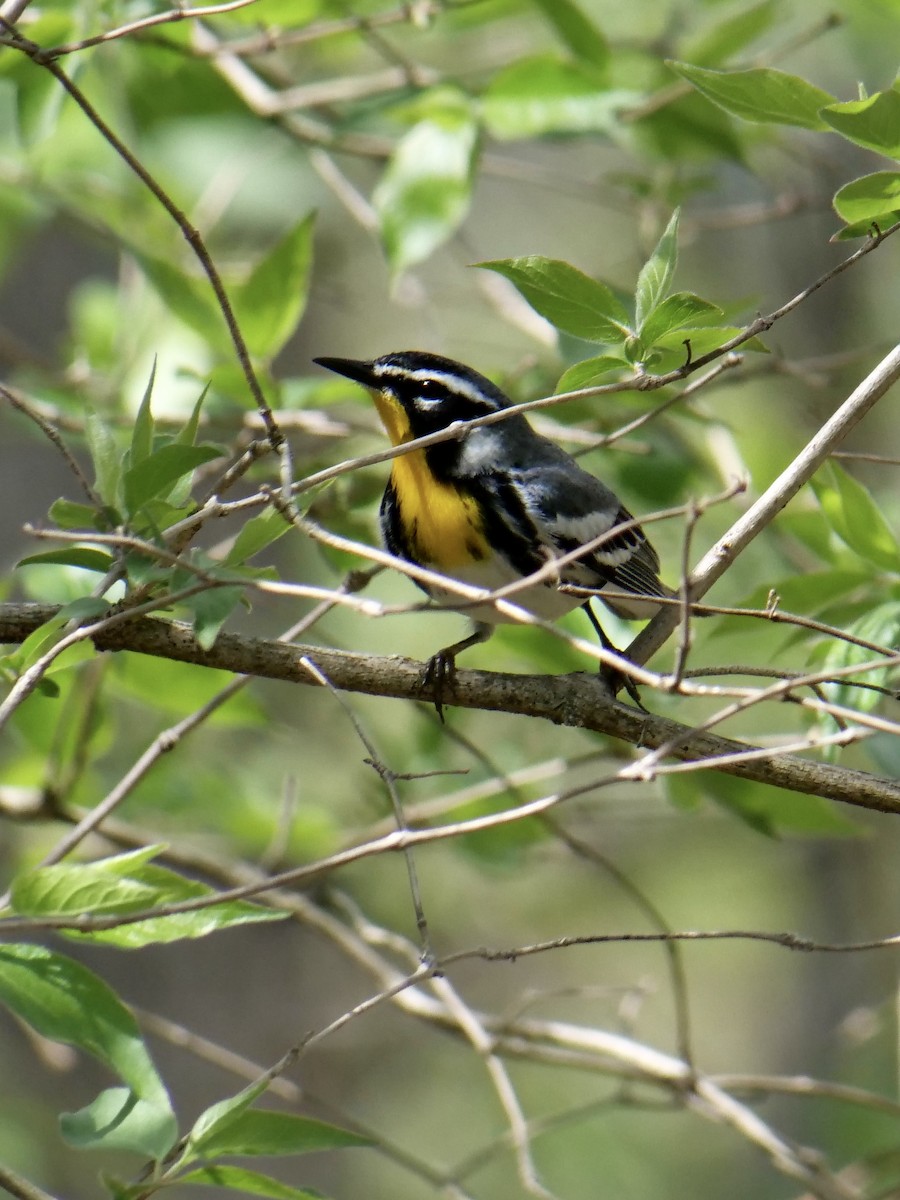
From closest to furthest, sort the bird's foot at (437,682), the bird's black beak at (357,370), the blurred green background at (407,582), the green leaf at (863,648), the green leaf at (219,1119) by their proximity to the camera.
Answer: the green leaf at (219,1119)
the bird's foot at (437,682)
the green leaf at (863,648)
the bird's black beak at (357,370)
the blurred green background at (407,582)

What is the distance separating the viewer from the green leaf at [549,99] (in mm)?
3281

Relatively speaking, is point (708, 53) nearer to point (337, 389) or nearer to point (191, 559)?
point (337, 389)

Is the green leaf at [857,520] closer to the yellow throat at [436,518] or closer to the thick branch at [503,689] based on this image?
the thick branch at [503,689]

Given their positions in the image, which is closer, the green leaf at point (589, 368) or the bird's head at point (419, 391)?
the green leaf at point (589, 368)

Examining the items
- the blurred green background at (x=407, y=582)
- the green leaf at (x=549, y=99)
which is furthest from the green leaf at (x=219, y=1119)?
the green leaf at (x=549, y=99)

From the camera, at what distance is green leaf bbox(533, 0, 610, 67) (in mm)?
3119

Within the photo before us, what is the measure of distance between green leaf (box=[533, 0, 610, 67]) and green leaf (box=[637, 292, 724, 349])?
1485 mm

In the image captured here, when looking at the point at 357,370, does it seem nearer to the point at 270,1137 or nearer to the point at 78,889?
the point at 78,889

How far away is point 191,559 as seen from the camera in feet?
6.31

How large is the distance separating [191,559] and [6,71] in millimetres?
1686

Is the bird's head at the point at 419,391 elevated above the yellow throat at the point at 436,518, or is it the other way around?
the bird's head at the point at 419,391

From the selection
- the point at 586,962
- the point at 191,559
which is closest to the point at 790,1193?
the point at 586,962

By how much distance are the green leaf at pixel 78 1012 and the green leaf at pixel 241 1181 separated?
66 millimetres

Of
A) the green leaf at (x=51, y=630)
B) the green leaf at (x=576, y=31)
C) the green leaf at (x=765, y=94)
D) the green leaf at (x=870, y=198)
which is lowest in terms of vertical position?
the green leaf at (x=51, y=630)
